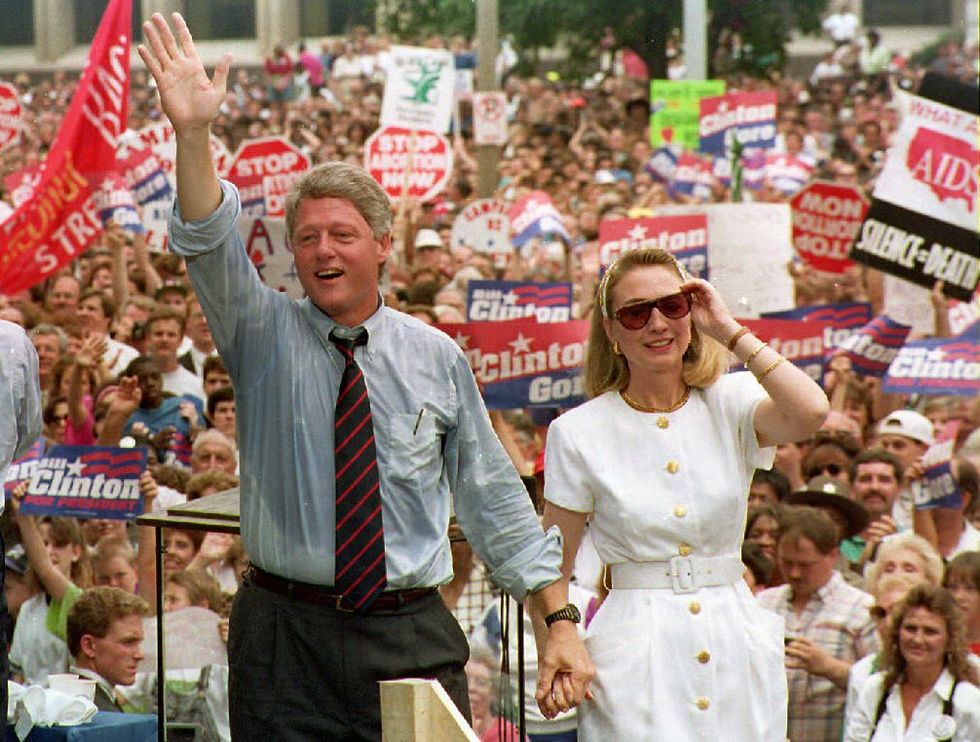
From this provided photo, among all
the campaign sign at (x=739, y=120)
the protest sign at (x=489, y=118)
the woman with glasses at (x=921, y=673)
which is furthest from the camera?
the protest sign at (x=489, y=118)

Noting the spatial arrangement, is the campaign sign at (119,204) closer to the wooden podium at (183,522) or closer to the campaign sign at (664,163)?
the campaign sign at (664,163)

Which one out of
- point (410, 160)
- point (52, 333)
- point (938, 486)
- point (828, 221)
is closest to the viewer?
point (938, 486)

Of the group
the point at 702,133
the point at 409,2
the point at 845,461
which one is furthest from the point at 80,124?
the point at 409,2

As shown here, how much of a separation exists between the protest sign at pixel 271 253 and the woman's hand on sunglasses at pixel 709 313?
204 inches

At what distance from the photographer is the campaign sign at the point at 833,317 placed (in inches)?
421

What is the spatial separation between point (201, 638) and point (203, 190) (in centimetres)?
329

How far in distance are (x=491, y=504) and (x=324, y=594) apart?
0.44 meters

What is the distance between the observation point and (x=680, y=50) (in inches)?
1224

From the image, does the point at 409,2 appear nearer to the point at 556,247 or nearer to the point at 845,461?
the point at 556,247

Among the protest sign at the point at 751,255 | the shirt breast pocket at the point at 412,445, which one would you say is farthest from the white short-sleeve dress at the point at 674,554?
the protest sign at the point at 751,255

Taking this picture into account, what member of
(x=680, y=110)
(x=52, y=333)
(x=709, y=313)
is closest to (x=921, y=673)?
(x=709, y=313)

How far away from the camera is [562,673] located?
3.89 metres

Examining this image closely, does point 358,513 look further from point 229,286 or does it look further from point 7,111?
point 7,111

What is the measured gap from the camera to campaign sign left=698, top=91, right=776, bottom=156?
15.9 metres
